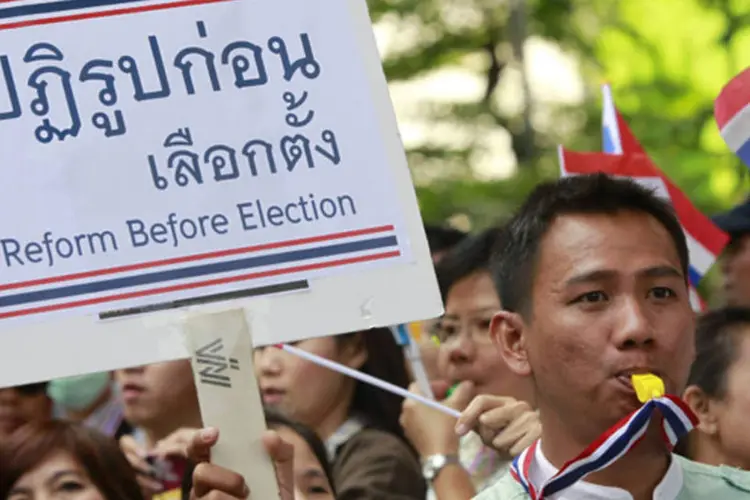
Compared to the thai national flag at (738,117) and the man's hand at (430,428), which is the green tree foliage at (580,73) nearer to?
the thai national flag at (738,117)

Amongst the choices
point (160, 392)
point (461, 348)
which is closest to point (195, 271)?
point (461, 348)

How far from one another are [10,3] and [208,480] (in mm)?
968

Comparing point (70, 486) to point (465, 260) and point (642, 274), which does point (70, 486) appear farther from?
point (642, 274)

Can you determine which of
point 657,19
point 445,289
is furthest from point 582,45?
point 445,289

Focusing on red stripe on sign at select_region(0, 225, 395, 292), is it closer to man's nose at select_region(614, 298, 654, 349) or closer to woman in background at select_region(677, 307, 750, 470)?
man's nose at select_region(614, 298, 654, 349)

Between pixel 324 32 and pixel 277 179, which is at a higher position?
pixel 324 32

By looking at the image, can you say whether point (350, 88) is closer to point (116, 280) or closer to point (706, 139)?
point (116, 280)

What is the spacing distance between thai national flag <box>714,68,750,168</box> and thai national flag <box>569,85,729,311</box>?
26.0 inches

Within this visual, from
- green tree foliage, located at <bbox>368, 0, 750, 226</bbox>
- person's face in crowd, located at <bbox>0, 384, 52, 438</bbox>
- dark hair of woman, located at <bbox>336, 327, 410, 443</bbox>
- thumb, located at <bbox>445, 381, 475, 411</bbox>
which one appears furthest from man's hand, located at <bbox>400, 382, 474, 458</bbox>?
green tree foliage, located at <bbox>368, 0, 750, 226</bbox>

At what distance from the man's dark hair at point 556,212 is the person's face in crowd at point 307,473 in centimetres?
118

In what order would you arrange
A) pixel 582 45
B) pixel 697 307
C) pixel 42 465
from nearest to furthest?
pixel 42 465 < pixel 697 307 < pixel 582 45

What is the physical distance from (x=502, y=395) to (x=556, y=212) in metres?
1.59

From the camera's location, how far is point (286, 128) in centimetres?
311

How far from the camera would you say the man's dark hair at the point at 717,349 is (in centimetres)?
451
